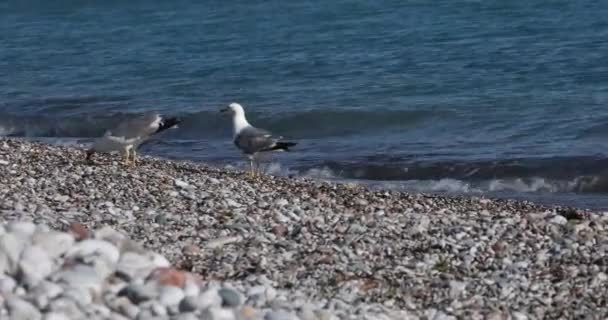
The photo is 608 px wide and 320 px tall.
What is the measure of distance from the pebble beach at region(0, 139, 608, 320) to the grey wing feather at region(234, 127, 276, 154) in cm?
170

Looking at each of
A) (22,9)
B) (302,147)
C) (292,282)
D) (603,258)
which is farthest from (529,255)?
(22,9)

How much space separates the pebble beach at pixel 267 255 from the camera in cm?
612

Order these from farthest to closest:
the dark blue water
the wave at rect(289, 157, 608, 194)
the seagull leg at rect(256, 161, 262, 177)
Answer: the dark blue water → the wave at rect(289, 157, 608, 194) → the seagull leg at rect(256, 161, 262, 177)

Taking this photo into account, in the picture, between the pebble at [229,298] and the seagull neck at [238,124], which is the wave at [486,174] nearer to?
the seagull neck at [238,124]

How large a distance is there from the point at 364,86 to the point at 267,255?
13025mm

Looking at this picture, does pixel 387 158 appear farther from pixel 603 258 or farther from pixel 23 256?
pixel 23 256

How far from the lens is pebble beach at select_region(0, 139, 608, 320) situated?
241 inches

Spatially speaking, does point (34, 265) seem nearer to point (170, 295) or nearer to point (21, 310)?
point (21, 310)

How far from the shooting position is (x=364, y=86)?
2097 cm

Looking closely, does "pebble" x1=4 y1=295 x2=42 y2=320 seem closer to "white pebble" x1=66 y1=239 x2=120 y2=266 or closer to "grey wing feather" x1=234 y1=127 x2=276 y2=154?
"white pebble" x1=66 y1=239 x2=120 y2=266

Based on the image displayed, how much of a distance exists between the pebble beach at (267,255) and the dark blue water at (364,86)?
3.58 m

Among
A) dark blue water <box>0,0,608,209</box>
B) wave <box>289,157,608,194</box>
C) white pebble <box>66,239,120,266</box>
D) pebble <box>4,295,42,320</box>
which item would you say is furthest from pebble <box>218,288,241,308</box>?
wave <box>289,157,608,194</box>

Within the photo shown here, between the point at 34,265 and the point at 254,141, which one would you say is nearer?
the point at 34,265

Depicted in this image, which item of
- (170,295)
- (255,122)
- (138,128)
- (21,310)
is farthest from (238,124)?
(21,310)
